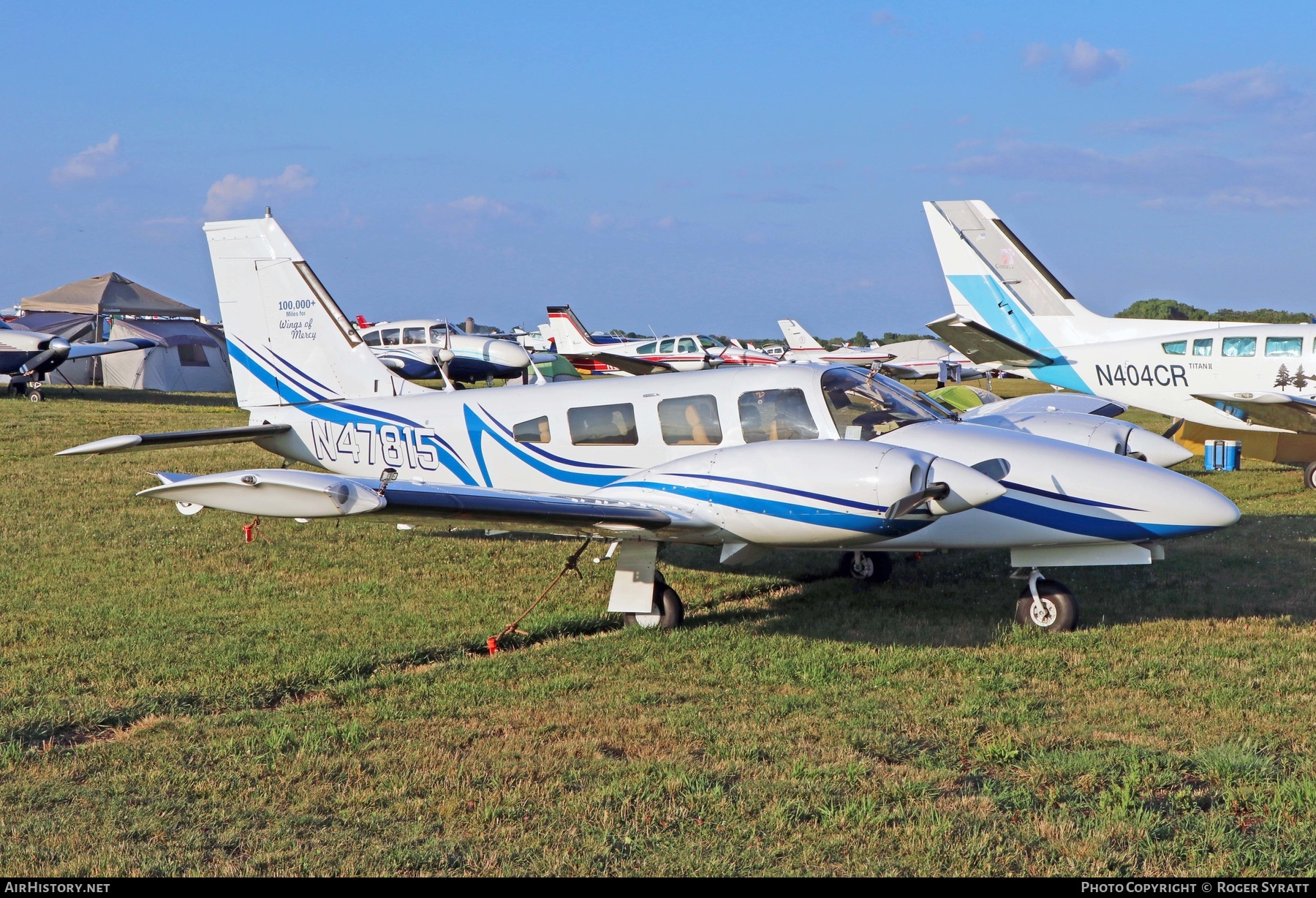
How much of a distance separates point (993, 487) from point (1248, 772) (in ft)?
7.63

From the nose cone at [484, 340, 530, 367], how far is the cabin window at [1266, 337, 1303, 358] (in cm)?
1783

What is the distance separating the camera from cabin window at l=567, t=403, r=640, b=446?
9.14m

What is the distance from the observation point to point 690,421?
889cm

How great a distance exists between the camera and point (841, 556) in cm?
1032

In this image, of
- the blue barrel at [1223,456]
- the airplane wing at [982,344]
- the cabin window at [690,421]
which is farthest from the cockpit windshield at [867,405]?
the blue barrel at [1223,456]

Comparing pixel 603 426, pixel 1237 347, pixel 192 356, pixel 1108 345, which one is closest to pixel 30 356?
pixel 192 356

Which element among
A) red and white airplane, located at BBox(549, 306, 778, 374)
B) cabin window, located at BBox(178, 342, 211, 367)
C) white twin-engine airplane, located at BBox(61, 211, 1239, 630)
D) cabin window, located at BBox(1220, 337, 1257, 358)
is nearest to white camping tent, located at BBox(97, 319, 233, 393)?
cabin window, located at BBox(178, 342, 211, 367)

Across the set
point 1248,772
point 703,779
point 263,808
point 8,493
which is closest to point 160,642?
point 263,808

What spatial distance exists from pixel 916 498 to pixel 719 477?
53.8 inches

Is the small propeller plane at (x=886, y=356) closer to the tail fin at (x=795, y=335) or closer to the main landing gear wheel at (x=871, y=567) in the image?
the tail fin at (x=795, y=335)

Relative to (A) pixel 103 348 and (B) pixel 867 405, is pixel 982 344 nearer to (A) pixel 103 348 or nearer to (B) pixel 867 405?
(B) pixel 867 405

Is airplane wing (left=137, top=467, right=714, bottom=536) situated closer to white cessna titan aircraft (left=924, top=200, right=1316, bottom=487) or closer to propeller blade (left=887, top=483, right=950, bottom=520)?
propeller blade (left=887, top=483, right=950, bottom=520)

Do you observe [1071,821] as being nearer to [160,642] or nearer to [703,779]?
[703,779]

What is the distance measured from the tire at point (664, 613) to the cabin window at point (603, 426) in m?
1.47
